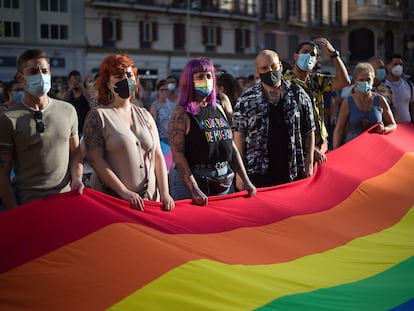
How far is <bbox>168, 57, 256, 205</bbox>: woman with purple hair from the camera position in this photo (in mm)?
5938

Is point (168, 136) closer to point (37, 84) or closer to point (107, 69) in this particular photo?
point (107, 69)

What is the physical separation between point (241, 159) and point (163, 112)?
19.0ft

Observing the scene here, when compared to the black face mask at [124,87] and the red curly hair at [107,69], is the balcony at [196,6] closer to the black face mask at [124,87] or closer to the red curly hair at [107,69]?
the red curly hair at [107,69]

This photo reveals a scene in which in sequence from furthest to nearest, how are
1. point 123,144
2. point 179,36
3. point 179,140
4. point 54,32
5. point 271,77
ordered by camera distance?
point 179,36 → point 54,32 → point 271,77 → point 179,140 → point 123,144

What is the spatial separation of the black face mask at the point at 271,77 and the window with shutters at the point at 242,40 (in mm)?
48704

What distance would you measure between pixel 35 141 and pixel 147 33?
45.2 metres

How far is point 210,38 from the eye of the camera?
174ft

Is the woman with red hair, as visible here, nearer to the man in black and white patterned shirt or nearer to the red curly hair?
the red curly hair

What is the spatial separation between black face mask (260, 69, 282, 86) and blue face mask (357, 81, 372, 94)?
199 centimetres

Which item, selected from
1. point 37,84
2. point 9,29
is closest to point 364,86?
point 37,84

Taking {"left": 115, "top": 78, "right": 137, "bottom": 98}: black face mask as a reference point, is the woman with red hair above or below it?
below

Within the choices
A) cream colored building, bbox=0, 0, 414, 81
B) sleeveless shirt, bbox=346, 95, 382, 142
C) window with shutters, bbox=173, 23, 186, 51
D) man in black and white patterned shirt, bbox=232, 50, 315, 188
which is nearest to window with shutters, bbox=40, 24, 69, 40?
cream colored building, bbox=0, 0, 414, 81

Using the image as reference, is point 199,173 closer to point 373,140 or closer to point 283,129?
point 283,129

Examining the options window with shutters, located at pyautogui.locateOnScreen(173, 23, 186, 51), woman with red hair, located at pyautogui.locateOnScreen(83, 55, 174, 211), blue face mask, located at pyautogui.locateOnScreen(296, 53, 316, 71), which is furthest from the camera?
window with shutters, located at pyautogui.locateOnScreen(173, 23, 186, 51)
